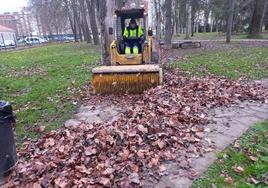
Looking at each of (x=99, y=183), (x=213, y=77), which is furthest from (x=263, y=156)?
(x=213, y=77)

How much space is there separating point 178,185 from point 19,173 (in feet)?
6.79

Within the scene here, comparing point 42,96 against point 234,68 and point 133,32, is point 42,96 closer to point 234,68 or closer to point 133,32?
point 133,32

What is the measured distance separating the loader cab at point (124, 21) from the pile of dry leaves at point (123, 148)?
4.40 meters

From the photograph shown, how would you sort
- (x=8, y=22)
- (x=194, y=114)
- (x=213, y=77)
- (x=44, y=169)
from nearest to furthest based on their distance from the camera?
(x=44, y=169), (x=194, y=114), (x=213, y=77), (x=8, y=22)

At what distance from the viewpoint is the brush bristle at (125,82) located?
7180 mm

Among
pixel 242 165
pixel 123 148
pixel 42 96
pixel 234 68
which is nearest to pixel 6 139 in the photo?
pixel 123 148

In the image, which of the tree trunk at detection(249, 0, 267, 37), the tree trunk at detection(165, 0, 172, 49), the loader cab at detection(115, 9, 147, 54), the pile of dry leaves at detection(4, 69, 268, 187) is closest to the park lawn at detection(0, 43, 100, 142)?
the pile of dry leaves at detection(4, 69, 268, 187)

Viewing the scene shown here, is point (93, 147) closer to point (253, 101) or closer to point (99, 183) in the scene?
point (99, 183)

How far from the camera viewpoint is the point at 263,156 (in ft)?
13.0

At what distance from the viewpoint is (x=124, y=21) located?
10555 millimetres

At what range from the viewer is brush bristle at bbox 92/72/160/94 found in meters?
7.18

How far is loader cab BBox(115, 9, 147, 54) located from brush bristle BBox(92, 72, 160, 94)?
266 centimetres

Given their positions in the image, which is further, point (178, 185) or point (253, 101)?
point (253, 101)

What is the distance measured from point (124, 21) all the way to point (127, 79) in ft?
13.4
